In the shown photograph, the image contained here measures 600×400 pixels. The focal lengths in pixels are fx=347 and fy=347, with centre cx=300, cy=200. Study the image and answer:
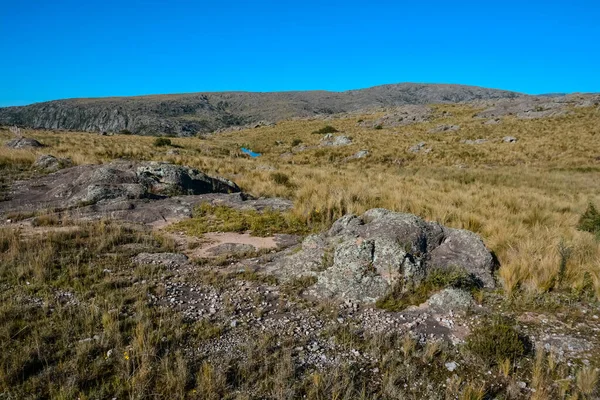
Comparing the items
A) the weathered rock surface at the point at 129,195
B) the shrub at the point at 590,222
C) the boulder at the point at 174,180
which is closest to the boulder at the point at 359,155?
the boulder at the point at 174,180

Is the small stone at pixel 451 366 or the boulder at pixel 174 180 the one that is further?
the boulder at pixel 174 180

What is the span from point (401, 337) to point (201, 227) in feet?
20.3

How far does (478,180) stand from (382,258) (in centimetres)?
2030

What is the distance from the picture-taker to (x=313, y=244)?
7.42 metres

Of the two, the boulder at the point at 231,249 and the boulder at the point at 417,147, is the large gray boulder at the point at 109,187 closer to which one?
the boulder at the point at 231,249

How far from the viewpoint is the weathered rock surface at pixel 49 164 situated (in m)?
16.7

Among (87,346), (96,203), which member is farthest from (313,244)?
(96,203)

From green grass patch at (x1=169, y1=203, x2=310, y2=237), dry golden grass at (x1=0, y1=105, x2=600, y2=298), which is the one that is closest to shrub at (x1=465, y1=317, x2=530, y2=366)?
dry golden grass at (x1=0, y1=105, x2=600, y2=298)

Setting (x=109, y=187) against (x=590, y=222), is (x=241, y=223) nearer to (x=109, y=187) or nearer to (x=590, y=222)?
(x=109, y=187)

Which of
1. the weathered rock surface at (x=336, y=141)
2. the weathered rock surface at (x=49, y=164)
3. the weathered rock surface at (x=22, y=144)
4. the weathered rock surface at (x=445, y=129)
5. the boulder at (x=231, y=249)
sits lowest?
the boulder at (x=231, y=249)

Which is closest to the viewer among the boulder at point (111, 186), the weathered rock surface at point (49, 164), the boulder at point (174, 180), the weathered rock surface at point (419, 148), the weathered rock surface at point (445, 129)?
the boulder at point (111, 186)

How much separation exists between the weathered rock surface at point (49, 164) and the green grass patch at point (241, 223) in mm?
10675

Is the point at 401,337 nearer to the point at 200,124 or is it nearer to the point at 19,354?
the point at 19,354

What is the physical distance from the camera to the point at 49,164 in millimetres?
17109
